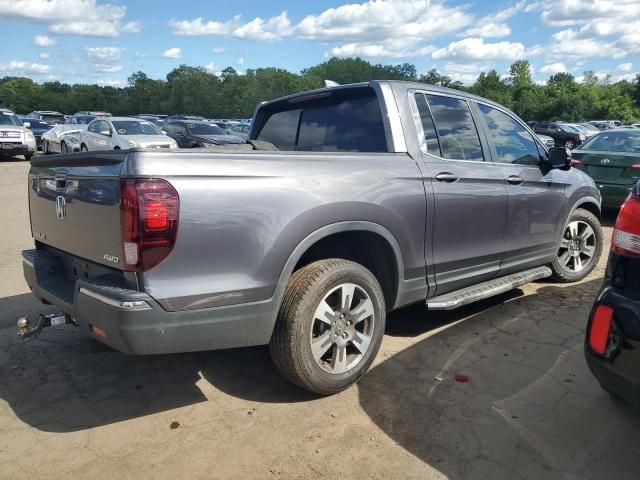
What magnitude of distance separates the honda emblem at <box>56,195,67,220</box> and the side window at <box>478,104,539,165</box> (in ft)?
10.4

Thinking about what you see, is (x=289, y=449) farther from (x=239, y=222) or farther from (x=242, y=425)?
(x=239, y=222)

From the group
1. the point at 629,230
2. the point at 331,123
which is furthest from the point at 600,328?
the point at 331,123

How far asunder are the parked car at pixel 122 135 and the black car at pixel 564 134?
64.7ft

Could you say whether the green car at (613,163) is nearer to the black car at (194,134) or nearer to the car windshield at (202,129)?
the black car at (194,134)

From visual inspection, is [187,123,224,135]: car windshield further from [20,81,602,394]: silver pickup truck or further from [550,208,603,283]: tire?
[550,208,603,283]: tire

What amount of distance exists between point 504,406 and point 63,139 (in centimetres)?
2069

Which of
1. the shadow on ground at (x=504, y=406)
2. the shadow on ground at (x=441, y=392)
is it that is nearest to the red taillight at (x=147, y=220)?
the shadow on ground at (x=441, y=392)

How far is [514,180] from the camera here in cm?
426

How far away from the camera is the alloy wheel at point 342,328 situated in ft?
10.0

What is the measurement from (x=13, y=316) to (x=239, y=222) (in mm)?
2893

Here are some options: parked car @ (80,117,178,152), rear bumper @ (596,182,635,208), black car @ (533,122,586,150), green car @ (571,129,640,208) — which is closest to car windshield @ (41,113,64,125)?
parked car @ (80,117,178,152)

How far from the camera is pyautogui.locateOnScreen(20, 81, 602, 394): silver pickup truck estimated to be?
2.49m

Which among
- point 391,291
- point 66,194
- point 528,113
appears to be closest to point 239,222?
point 66,194

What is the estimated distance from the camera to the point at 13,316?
4391 millimetres
